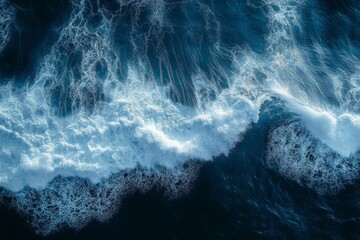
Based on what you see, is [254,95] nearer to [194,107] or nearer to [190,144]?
[194,107]

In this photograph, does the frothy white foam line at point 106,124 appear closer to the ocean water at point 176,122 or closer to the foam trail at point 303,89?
the ocean water at point 176,122

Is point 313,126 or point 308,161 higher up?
point 313,126

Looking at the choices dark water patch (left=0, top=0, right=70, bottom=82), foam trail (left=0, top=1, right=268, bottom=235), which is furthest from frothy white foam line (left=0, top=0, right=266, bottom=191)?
dark water patch (left=0, top=0, right=70, bottom=82)

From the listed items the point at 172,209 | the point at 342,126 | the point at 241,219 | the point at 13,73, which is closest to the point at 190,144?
the point at 172,209

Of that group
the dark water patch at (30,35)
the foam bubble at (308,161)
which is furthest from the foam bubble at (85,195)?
the dark water patch at (30,35)

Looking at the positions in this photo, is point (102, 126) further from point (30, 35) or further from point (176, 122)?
point (30, 35)

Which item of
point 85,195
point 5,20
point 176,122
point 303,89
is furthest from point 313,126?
point 5,20
